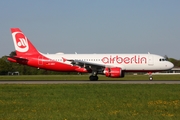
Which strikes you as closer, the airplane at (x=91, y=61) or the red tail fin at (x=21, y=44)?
the airplane at (x=91, y=61)

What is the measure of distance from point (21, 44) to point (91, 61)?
9531 mm

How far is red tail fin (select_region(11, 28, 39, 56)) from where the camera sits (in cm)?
4716

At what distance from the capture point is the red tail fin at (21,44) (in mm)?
47156

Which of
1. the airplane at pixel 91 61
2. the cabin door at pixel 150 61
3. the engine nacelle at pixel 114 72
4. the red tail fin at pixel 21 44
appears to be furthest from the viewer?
the red tail fin at pixel 21 44

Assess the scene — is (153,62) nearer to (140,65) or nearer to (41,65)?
(140,65)

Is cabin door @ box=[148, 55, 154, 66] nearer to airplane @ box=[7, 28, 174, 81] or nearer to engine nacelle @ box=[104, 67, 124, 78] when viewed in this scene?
airplane @ box=[7, 28, 174, 81]

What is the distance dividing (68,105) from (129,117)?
4.66 metres

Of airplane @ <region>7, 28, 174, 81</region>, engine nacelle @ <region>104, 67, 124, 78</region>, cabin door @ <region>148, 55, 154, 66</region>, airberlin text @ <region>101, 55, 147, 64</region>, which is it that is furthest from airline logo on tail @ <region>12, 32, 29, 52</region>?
cabin door @ <region>148, 55, 154, 66</region>

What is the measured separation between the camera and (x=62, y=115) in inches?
551

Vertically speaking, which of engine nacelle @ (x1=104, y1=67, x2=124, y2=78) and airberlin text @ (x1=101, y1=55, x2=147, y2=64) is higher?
airberlin text @ (x1=101, y1=55, x2=147, y2=64)

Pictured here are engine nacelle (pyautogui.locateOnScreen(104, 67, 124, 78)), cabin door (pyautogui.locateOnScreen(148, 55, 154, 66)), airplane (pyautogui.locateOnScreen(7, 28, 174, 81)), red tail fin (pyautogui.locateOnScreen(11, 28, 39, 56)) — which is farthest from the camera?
red tail fin (pyautogui.locateOnScreen(11, 28, 39, 56))

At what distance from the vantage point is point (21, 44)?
47.4 metres

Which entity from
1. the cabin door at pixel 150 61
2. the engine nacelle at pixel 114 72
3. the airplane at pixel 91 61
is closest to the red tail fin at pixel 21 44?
the airplane at pixel 91 61

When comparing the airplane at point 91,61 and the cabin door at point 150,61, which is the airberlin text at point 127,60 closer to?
the airplane at point 91,61
